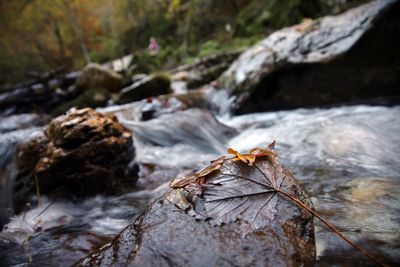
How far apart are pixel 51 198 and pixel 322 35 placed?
4767 mm

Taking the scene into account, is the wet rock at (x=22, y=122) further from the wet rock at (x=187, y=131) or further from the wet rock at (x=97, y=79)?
the wet rock at (x=187, y=131)

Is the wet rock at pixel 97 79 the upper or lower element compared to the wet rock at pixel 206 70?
upper

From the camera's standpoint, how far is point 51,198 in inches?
111

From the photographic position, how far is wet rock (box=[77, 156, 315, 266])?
1095mm

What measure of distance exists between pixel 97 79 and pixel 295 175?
309 inches

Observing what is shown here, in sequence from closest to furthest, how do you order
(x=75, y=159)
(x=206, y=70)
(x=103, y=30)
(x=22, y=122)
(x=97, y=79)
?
(x=75, y=159) < (x=22, y=122) < (x=206, y=70) < (x=97, y=79) < (x=103, y=30)

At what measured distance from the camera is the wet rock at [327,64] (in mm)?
4570

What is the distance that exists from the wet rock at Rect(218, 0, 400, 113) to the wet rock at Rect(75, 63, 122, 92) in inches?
183

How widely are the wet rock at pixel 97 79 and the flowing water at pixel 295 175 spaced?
4.84 meters

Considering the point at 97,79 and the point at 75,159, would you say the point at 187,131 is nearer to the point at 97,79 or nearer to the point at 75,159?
the point at 75,159

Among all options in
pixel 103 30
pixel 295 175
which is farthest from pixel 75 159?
pixel 103 30

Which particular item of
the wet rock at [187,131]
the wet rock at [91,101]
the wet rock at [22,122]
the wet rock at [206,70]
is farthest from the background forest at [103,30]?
the wet rock at [187,131]

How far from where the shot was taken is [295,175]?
2.61 metres

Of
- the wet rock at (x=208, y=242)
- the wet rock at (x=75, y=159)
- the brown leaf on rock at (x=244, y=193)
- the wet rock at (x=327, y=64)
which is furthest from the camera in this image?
the wet rock at (x=327, y=64)
